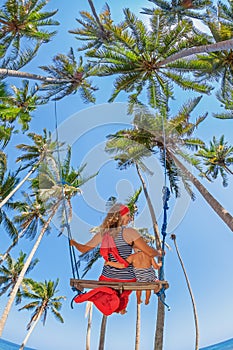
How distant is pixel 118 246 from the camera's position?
4.83 metres

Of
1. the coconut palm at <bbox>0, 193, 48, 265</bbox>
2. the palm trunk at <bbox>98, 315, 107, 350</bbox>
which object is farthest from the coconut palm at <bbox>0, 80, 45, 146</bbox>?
the palm trunk at <bbox>98, 315, 107, 350</bbox>

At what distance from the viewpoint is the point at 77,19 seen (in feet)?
51.6

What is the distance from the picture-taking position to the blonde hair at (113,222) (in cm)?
491

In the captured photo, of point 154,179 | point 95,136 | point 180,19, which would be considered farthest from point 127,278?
point 180,19

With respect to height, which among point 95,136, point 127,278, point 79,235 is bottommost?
point 127,278

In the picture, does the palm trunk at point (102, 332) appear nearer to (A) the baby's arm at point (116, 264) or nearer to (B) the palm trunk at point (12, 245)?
(B) the palm trunk at point (12, 245)

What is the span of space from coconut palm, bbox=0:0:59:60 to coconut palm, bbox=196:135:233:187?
1194 centimetres

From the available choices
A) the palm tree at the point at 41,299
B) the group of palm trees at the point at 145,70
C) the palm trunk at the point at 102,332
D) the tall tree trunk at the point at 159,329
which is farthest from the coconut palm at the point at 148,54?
the palm tree at the point at 41,299

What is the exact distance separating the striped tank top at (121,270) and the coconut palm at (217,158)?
1883 cm

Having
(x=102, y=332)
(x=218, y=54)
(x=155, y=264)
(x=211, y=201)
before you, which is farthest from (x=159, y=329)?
(x=218, y=54)

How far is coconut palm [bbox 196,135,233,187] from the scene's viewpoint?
23.4 metres

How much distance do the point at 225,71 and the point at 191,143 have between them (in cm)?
408

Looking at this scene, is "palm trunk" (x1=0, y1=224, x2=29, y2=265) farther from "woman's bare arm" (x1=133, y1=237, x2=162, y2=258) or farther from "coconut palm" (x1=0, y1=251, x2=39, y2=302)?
"woman's bare arm" (x1=133, y1=237, x2=162, y2=258)

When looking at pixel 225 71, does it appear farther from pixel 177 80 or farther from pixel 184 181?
pixel 184 181
